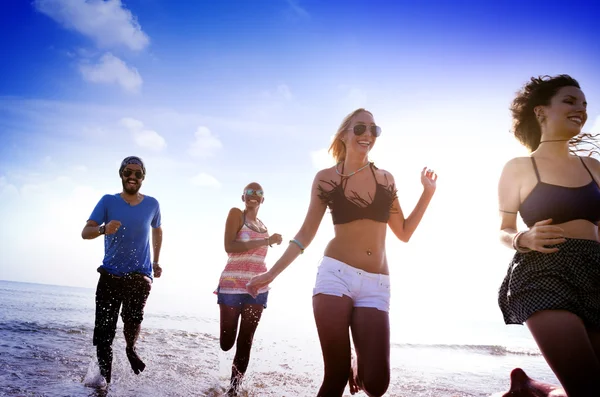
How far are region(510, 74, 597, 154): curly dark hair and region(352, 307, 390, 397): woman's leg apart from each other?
5.92 ft

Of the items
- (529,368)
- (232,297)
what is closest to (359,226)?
(232,297)

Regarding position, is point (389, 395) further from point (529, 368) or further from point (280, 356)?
point (529, 368)

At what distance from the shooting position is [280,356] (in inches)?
442

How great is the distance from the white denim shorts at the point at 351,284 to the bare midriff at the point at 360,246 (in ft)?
0.20

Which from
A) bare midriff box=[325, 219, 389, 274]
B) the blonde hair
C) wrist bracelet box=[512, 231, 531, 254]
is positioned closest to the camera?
wrist bracelet box=[512, 231, 531, 254]

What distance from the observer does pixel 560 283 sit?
252 cm

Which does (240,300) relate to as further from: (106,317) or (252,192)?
(106,317)

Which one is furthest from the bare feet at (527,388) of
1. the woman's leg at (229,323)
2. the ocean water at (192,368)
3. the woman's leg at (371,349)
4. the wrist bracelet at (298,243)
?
the ocean water at (192,368)

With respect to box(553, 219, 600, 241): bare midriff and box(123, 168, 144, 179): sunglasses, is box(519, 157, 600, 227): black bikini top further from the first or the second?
box(123, 168, 144, 179): sunglasses

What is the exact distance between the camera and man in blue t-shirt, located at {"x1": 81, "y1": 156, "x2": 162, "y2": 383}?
5.65 meters

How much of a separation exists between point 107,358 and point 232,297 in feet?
5.91

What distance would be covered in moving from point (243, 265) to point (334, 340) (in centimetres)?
318

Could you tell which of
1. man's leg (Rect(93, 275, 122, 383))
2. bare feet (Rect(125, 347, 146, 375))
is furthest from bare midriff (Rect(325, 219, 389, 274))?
bare feet (Rect(125, 347, 146, 375))

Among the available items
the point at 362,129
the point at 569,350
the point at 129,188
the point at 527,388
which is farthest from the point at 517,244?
the point at 129,188
